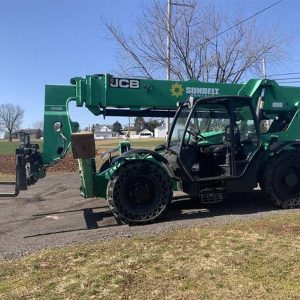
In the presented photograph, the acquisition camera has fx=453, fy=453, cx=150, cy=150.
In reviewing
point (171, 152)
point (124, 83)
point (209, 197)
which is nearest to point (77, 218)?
point (171, 152)

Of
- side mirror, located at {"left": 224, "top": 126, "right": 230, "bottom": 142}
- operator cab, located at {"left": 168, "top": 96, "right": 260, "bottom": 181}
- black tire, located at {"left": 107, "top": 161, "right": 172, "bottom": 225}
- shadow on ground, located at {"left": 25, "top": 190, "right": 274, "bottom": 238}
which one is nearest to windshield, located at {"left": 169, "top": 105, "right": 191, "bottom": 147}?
operator cab, located at {"left": 168, "top": 96, "right": 260, "bottom": 181}

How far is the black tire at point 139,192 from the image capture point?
8258 millimetres

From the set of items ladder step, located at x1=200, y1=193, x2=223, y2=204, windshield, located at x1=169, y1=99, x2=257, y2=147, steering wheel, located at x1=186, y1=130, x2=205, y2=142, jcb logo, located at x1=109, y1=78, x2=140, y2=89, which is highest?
jcb logo, located at x1=109, y1=78, x2=140, y2=89

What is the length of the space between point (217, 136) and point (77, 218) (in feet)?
11.0

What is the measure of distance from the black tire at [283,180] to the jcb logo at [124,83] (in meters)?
3.20

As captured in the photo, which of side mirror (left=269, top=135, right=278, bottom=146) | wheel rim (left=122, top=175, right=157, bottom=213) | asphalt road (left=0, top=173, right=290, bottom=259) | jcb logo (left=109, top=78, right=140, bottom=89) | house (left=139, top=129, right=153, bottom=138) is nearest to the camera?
asphalt road (left=0, top=173, right=290, bottom=259)

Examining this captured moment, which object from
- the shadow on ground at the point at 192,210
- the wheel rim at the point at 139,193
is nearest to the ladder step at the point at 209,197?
the shadow on ground at the point at 192,210

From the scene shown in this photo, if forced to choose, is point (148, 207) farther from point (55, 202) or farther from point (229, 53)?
point (229, 53)

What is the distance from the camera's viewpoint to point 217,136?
930cm

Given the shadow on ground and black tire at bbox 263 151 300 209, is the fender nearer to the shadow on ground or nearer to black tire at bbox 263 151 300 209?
black tire at bbox 263 151 300 209

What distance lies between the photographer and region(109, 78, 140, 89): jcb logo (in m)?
9.28

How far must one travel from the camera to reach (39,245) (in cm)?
694

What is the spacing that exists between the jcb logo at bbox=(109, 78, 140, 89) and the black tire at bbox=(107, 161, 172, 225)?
72.6 inches

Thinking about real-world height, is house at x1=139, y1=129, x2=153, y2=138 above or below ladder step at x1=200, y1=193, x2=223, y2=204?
above
